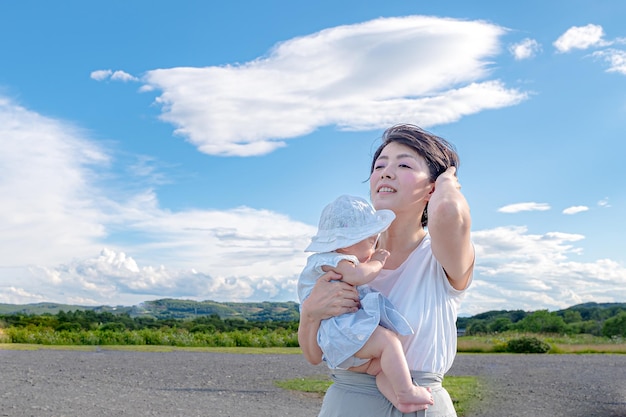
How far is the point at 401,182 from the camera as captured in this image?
7.47ft

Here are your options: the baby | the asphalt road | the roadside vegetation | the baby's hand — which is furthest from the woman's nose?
the roadside vegetation

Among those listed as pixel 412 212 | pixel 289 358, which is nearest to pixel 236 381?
pixel 289 358

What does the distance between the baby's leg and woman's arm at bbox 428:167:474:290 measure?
31 centimetres

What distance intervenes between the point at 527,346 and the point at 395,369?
56.7ft

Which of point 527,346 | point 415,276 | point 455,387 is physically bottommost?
point 455,387

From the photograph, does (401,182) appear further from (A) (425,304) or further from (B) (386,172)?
(A) (425,304)

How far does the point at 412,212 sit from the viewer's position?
7.64ft

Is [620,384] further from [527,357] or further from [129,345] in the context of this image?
[129,345]

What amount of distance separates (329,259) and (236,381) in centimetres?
Answer: 906

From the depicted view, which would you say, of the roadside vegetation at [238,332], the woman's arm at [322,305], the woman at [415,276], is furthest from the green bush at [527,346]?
the woman's arm at [322,305]

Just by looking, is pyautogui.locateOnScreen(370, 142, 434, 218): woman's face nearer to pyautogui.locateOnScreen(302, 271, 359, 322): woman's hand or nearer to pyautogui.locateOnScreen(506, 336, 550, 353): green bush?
pyautogui.locateOnScreen(302, 271, 359, 322): woman's hand

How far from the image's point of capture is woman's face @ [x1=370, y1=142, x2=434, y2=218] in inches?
89.6

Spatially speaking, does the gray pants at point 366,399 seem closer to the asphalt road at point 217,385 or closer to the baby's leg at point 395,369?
the baby's leg at point 395,369

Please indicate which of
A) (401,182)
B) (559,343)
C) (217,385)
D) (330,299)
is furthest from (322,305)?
(559,343)
